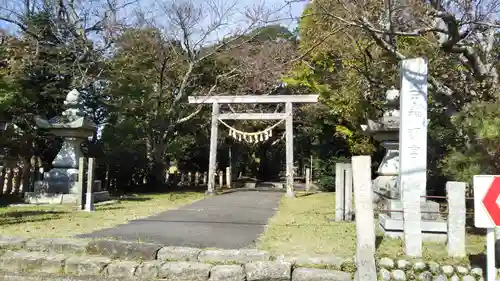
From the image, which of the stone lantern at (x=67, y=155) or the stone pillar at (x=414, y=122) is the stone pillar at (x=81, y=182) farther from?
the stone pillar at (x=414, y=122)

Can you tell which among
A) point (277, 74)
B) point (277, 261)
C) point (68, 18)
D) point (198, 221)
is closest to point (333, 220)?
point (198, 221)

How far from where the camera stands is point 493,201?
15.3ft

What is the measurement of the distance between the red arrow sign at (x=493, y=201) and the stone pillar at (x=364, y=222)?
1.41 metres

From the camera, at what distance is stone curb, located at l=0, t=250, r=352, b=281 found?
5191mm

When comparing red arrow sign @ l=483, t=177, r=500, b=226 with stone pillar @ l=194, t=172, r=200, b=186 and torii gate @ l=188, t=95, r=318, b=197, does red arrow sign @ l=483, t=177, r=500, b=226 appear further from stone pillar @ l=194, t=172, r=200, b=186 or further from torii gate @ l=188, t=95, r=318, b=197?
stone pillar @ l=194, t=172, r=200, b=186

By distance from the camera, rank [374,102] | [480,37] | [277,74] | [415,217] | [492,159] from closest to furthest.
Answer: [415,217] < [492,159] < [480,37] < [374,102] < [277,74]

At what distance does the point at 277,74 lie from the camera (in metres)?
21.0

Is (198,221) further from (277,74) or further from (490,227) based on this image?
(277,74)

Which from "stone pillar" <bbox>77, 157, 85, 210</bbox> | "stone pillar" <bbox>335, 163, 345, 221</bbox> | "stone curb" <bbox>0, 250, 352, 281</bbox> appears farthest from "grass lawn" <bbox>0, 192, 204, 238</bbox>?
"stone pillar" <bbox>335, 163, 345, 221</bbox>

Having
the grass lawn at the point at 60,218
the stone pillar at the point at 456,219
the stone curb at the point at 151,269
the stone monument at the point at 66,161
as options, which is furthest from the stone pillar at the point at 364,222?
the stone monument at the point at 66,161

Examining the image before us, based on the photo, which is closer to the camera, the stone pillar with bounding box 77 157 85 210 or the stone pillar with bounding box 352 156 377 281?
the stone pillar with bounding box 352 156 377 281

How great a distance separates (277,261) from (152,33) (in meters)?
15.8

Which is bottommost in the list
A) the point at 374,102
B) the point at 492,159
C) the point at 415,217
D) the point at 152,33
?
the point at 415,217

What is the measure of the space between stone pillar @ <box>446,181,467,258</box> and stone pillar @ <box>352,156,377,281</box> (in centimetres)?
105
